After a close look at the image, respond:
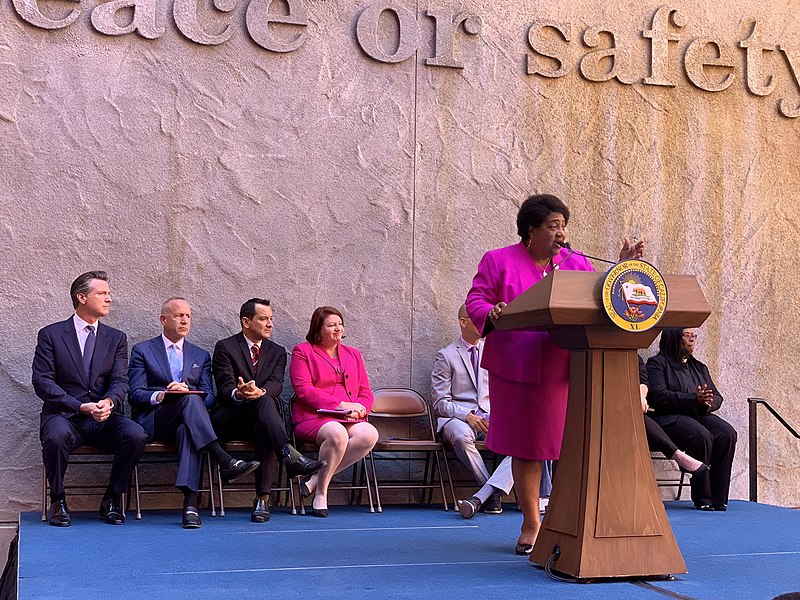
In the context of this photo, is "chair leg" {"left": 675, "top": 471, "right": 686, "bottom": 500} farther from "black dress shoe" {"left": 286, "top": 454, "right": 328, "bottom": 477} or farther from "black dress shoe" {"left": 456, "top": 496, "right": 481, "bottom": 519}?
"black dress shoe" {"left": 286, "top": 454, "right": 328, "bottom": 477}

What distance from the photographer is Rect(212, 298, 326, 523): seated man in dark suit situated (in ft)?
18.7

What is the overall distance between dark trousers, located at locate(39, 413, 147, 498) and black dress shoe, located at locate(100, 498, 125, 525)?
82mm

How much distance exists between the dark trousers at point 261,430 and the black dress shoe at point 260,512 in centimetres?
8

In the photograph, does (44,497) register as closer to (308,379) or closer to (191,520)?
(191,520)

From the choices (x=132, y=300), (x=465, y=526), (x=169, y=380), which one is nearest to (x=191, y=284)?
(x=132, y=300)

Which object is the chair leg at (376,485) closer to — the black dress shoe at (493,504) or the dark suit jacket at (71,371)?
the black dress shoe at (493,504)

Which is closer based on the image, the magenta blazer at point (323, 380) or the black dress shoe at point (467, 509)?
the black dress shoe at point (467, 509)

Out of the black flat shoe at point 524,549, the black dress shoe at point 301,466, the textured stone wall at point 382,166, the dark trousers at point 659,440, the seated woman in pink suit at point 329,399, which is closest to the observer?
the black flat shoe at point 524,549

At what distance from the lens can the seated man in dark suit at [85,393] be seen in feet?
17.7

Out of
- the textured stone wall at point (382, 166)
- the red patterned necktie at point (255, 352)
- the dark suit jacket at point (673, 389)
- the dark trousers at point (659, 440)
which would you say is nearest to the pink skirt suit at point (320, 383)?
the red patterned necktie at point (255, 352)

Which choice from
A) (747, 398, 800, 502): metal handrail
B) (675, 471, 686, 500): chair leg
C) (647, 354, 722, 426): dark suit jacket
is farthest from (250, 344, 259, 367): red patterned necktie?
(747, 398, 800, 502): metal handrail

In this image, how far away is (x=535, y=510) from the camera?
13.3 feet

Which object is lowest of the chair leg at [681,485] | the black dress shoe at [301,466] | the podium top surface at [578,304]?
the chair leg at [681,485]

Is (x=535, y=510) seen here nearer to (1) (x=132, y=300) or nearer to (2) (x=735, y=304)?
(1) (x=132, y=300)
